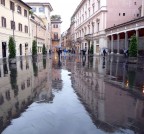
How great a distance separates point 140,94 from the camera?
24.1 ft

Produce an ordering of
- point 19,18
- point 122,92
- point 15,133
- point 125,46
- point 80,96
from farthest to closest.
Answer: point 19,18
point 125,46
point 122,92
point 80,96
point 15,133

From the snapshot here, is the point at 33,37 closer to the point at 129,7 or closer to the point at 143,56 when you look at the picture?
the point at 129,7

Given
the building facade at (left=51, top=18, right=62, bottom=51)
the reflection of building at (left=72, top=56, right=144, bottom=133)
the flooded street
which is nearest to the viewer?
the flooded street

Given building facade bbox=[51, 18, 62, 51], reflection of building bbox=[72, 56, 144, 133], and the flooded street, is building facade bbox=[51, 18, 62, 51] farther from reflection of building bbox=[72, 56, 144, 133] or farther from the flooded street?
reflection of building bbox=[72, 56, 144, 133]

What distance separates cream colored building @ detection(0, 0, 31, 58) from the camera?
102 feet

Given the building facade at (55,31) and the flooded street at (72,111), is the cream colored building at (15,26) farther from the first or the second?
the building facade at (55,31)

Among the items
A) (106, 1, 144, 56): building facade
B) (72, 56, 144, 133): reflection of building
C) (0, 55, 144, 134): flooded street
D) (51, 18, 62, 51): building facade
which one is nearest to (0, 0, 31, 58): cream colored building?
(106, 1, 144, 56): building facade

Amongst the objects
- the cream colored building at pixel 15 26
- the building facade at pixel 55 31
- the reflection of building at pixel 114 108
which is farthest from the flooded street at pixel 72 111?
the building facade at pixel 55 31

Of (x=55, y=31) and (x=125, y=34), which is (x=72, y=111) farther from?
(x=55, y=31)

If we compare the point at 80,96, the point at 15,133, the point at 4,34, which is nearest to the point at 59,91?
the point at 80,96

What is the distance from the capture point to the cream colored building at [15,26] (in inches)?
1220

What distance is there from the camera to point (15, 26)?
36.1 metres

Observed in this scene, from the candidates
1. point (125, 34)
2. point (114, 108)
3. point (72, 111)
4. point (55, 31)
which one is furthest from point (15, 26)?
point (55, 31)

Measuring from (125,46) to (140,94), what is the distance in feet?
93.6
